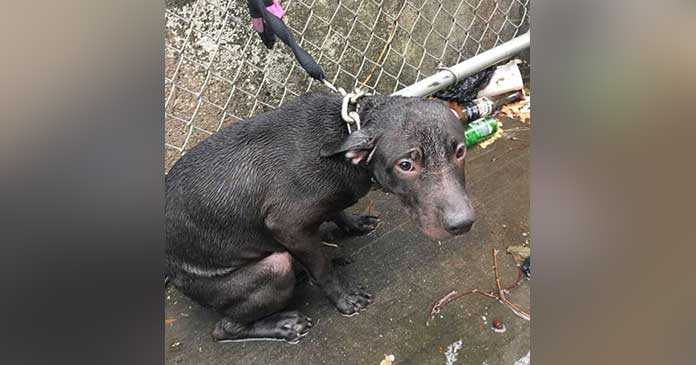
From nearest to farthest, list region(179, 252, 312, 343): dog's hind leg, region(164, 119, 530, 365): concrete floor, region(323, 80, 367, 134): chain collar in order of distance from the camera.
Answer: region(323, 80, 367, 134): chain collar, region(179, 252, 312, 343): dog's hind leg, region(164, 119, 530, 365): concrete floor

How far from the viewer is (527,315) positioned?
250 cm

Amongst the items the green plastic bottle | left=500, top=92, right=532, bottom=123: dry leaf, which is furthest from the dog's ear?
left=500, top=92, right=532, bottom=123: dry leaf

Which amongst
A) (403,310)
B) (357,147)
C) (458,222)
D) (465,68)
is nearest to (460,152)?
(458,222)

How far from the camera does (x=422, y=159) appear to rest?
1877mm

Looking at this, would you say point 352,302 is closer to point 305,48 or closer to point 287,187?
point 287,187

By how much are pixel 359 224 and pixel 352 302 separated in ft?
1.66

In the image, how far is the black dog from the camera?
189 cm

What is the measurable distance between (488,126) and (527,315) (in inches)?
55.0

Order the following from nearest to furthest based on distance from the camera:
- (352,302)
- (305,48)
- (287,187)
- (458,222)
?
(458,222) < (287,187) < (352,302) < (305,48)

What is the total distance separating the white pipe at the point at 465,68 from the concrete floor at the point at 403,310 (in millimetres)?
787

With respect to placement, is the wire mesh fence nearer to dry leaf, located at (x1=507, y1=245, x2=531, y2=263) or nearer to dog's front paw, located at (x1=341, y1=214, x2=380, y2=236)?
dog's front paw, located at (x1=341, y1=214, x2=380, y2=236)

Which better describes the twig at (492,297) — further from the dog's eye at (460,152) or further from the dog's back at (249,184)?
the dog's eye at (460,152)
